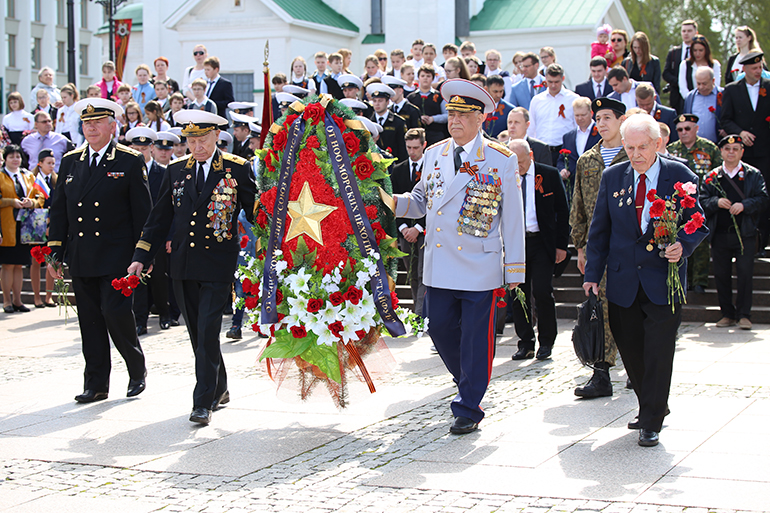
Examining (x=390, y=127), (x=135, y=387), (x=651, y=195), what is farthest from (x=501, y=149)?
(x=390, y=127)

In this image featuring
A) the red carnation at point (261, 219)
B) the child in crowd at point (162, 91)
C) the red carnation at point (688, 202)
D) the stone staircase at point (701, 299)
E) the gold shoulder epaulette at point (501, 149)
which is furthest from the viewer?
the child in crowd at point (162, 91)

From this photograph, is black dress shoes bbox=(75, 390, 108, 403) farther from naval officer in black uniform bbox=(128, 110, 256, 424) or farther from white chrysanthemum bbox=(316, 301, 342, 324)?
white chrysanthemum bbox=(316, 301, 342, 324)

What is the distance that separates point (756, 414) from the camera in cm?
674

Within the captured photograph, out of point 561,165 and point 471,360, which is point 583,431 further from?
point 561,165

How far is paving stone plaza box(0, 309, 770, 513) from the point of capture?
4973mm

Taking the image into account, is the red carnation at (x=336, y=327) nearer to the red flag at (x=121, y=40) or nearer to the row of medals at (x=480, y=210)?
the row of medals at (x=480, y=210)

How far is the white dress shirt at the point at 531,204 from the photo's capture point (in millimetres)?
9273

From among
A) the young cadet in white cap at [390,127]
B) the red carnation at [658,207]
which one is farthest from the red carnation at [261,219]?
the young cadet in white cap at [390,127]

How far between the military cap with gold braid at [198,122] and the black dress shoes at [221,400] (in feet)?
6.79

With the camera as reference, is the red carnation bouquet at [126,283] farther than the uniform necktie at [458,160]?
Yes

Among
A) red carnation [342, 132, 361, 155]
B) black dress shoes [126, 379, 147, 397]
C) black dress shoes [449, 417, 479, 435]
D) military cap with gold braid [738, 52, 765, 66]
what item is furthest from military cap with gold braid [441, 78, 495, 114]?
military cap with gold braid [738, 52, 765, 66]

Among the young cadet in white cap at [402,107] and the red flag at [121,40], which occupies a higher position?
the red flag at [121,40]

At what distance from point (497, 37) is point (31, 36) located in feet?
118

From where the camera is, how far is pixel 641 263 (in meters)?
6.16
